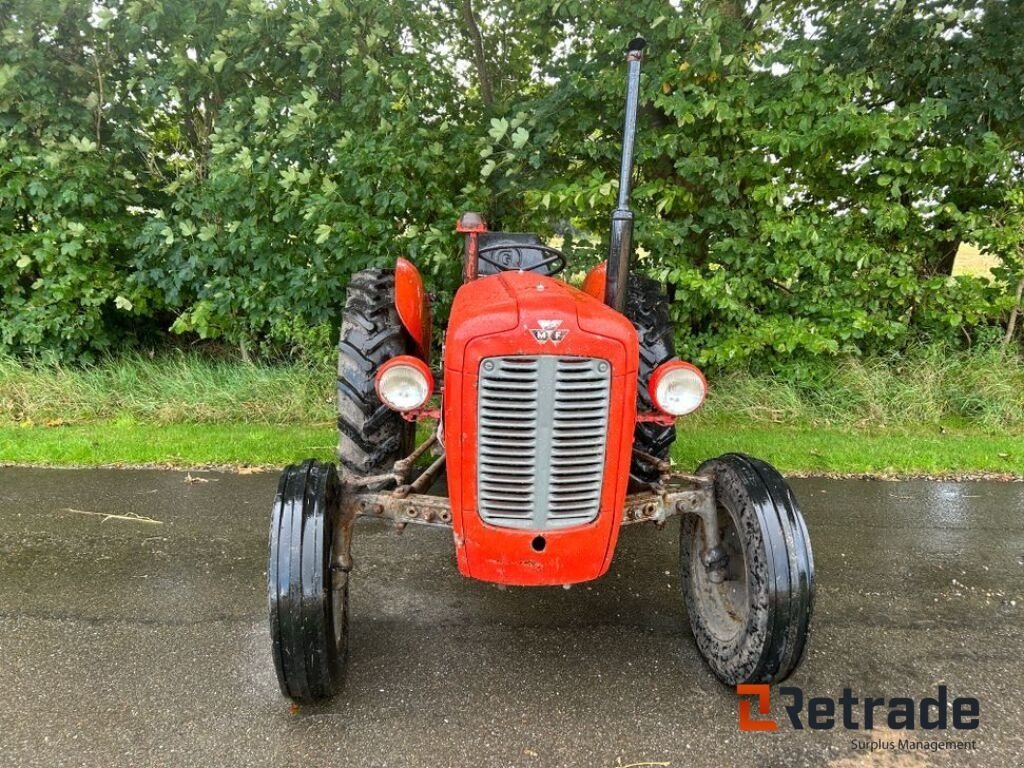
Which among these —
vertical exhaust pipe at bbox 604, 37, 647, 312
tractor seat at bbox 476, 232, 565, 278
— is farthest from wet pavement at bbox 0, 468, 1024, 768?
tractor seat at bbox 476, 232, 565, 278

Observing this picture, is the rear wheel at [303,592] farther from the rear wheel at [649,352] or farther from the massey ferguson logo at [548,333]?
the rear wheel at [649,352]

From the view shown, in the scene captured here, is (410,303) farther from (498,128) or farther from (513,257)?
(498,128)

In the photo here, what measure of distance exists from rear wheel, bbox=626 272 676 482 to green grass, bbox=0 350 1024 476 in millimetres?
1498

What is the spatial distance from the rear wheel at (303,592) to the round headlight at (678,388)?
47.2 inches

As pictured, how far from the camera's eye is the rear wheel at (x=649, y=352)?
120 inches

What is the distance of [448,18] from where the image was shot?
19.1 feet

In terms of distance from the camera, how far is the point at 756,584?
2205 millimetres

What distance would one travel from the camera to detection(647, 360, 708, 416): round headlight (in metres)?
2.38

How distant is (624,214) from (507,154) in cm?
295

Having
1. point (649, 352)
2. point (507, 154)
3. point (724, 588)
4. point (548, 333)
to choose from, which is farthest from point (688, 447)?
point (548, 333)

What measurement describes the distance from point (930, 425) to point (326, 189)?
16.6ft

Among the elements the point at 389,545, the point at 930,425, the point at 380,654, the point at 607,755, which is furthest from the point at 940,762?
the point at 930,425

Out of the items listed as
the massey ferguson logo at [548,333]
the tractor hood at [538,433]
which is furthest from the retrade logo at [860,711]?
the massey ferguson logo at [548,333]

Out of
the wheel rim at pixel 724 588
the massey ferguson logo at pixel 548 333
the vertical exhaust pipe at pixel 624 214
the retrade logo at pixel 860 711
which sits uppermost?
the vertical exhaust pipe at pixel 624 214
